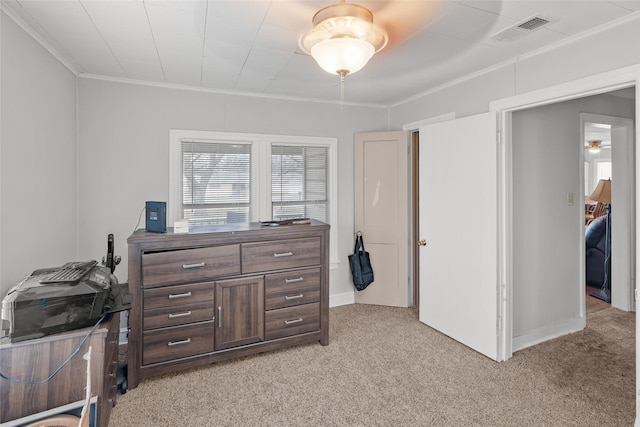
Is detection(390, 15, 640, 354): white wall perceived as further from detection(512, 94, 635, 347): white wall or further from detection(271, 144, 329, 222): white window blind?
detection(271, 144, 329, 222): white window blind

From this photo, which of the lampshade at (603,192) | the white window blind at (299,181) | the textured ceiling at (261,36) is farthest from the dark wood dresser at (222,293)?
Answer: the lampshade at (603,192)

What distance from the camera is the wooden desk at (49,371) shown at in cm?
164

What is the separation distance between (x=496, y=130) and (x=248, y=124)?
94.9 inches

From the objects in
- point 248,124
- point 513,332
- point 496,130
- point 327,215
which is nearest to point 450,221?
point 496,130

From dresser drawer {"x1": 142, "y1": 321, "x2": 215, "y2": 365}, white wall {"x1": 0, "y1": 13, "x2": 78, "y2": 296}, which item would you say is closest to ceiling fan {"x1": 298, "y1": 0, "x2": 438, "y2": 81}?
white wall {"x1": 0, "y1": 13, "x2": 78, "y2": 296}

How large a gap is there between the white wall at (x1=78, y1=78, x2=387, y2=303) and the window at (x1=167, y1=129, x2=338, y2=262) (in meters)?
0.12

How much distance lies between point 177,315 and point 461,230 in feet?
8.40

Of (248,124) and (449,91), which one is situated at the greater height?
(449,91)

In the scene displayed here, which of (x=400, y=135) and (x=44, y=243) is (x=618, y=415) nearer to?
(x=400, y=135)

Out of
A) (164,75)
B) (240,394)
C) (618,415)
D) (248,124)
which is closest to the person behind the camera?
(618,415)

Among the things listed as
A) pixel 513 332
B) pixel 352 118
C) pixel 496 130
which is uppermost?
pixel 352 118

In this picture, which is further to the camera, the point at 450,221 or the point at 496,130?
the point at 450,221

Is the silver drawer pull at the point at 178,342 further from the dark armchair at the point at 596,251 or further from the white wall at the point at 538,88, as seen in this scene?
the dark armchair at the point at 596,251

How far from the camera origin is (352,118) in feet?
13.8
